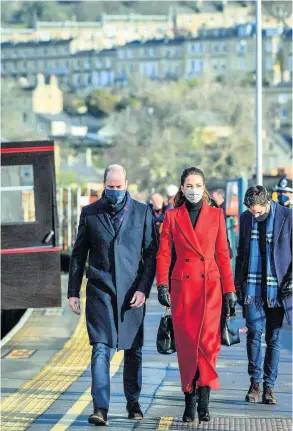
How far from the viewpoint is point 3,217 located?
17688 millimetres

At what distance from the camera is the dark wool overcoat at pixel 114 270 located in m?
10.3

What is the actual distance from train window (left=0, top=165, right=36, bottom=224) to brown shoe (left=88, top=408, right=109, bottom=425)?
7.51 meters

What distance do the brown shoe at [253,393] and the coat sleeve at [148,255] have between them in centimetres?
142

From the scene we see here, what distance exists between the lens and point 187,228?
10250mm

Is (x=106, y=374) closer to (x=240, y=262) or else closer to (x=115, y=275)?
(x=115, y=275)

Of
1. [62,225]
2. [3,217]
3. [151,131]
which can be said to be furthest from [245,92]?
[3,217]

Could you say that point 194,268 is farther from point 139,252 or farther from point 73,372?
point 73,372

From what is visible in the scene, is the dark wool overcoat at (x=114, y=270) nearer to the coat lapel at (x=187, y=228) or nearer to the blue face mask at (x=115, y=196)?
the blue face mask at (x=115, y=196)

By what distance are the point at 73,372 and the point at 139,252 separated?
354 centimetres

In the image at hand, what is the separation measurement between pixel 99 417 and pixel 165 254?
1211 millimetres

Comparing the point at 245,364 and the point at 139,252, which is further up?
the point at 139,252

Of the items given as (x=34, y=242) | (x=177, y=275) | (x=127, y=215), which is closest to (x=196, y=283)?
(x=177, y=275)

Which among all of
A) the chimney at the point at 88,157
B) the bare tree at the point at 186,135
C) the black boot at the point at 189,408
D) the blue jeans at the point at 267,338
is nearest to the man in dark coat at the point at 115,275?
the black boot at the point at 189,408

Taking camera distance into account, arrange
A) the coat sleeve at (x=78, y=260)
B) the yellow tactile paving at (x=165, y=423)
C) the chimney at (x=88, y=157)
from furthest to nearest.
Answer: the chimney at (x=88, y=157) < the coat sleeve at (x=78, y=260) < the yellow tactile paving at (x=165, y=423)
